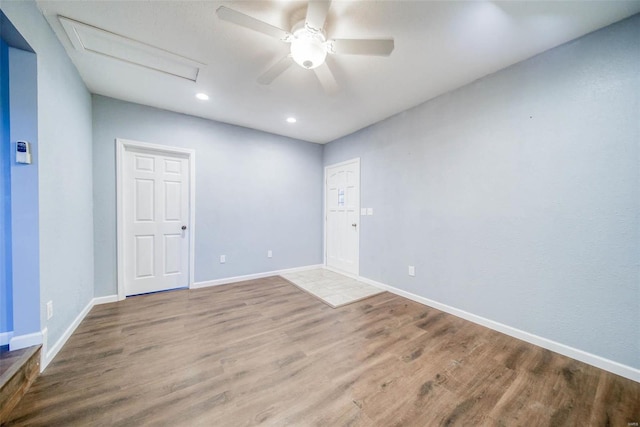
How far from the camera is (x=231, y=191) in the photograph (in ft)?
12.3

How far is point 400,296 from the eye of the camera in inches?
124

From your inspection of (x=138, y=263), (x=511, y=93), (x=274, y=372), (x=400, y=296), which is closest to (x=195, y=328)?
(x=274, y=372)

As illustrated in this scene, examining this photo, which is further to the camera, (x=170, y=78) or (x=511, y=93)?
(x=170, y=78)

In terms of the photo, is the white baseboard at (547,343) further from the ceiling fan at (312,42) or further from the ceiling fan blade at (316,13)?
the ceiling fan blade at (316,13)

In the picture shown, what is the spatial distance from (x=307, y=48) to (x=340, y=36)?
434 millimetres

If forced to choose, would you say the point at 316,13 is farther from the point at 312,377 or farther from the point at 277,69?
the point at 312,377

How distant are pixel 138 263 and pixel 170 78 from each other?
2452mm

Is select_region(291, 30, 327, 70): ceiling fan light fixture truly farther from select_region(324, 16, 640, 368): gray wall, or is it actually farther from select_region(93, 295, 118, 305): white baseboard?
select_region(93, 295, 118, 305): white baseboard

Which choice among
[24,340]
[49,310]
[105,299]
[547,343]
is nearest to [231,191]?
[105,299]

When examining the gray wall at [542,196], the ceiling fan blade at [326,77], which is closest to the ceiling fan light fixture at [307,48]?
the ceiling fan blade at [326,77]

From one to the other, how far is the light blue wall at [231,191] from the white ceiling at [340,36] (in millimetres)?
422

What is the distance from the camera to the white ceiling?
1597 mm

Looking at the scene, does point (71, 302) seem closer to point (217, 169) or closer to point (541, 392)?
point (217, 169)

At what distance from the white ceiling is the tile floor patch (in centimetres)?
264
